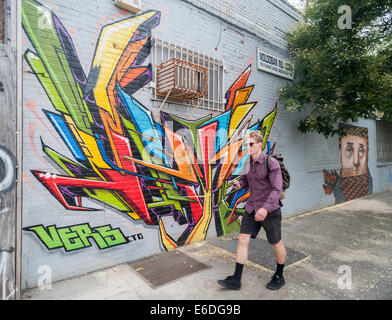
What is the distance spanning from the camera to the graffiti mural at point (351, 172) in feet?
28.3

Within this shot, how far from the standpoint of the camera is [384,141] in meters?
12.3

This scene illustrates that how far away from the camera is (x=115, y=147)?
3779 millimetres

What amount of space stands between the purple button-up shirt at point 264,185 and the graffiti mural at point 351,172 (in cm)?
604

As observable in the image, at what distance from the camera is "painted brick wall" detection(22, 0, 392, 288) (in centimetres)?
316

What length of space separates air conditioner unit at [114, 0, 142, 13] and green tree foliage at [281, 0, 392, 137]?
4.06 metres

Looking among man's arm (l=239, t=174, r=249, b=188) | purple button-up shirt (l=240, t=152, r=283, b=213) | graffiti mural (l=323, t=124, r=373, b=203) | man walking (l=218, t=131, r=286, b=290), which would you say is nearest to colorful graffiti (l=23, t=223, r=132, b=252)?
man walking (l=218, t=131, r=286, b=290)

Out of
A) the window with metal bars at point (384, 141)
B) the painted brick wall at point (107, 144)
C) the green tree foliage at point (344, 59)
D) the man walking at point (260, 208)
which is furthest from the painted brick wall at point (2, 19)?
the window with metal bars at point (384, 141)

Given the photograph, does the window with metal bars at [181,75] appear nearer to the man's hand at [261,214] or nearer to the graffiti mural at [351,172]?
the man's hand at [261,214]

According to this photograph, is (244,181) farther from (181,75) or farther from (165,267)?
(181,75)

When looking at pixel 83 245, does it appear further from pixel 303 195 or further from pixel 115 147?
pixel 303 195

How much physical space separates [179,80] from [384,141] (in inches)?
497

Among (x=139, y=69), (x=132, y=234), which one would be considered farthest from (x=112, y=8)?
(x=132, y=234)

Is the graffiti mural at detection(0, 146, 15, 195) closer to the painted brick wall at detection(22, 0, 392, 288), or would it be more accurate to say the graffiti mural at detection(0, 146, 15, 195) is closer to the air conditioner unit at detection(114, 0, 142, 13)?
the painted brick wall at detection(22, 0, 392, 288)
